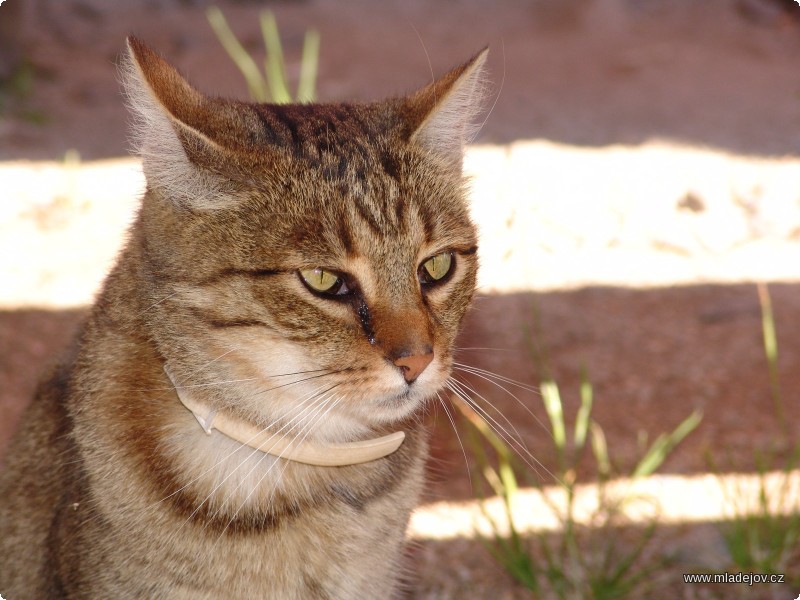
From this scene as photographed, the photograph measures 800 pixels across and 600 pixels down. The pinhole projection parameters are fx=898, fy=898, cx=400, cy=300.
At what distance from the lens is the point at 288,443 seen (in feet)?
7.30

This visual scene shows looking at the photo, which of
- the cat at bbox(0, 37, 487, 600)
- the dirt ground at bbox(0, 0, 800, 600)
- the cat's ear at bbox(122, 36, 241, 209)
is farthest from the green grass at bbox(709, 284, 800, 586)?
the cat's ear at bbox(122, 36, 241, 209)

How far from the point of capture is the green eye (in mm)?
2260

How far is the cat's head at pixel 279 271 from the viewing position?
2.07 m

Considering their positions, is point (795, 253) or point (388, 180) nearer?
point (388, 180)

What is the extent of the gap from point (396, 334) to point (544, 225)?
3.15m

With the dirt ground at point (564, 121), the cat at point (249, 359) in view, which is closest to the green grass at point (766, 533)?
the dirt ground at point (564, 121)

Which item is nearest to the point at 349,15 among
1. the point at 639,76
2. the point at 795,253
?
the point at 639,76

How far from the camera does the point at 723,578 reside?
3.07 metres

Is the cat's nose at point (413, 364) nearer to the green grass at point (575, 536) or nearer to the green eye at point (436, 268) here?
the green eye at point (436, 268)

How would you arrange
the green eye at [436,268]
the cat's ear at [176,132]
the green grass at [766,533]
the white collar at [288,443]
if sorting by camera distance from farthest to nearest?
the green grass at [766,533]
the green eye at [436,268]
the white collar at [288,443]
the cat's ear at [176,132]

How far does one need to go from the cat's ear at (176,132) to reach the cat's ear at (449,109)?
496mm

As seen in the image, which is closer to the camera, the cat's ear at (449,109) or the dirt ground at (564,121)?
the cat's ear at (449,109)

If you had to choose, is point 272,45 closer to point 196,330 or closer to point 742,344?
point 742,344

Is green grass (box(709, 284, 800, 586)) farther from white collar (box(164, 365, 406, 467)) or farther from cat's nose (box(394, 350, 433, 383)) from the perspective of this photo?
cat's nose (box(394, 350, 433, 383))
